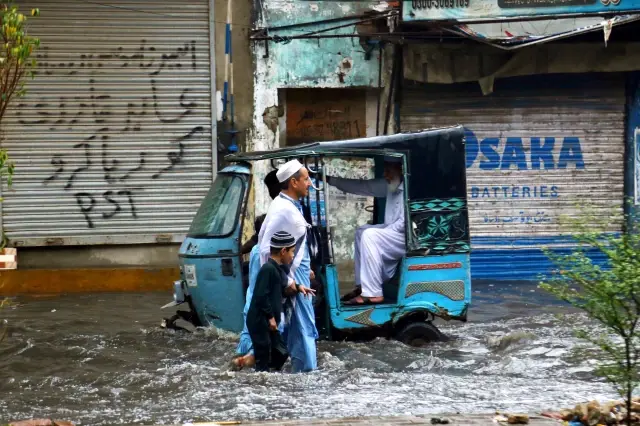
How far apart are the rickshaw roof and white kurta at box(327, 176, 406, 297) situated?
1.39ft

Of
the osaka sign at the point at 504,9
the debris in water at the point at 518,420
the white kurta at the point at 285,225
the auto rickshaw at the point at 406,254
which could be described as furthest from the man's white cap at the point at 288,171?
the osaka sign at the point at 504,9

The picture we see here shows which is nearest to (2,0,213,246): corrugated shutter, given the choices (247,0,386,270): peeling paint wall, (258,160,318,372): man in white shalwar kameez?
(247,0,386,270): peeling paint wall

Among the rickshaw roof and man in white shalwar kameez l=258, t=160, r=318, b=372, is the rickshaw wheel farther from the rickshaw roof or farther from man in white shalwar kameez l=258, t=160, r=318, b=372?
the rickshaw roof

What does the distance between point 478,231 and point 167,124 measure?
4870mm

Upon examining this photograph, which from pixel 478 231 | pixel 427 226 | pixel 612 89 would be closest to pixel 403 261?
pixel 427 226

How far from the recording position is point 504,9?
46.8 ft

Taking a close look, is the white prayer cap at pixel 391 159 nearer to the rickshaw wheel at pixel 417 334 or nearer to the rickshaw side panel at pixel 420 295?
the rickshaw side panel at pixel 420 295

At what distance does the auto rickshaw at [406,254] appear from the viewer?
9.43 m

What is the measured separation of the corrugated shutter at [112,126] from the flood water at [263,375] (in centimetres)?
301

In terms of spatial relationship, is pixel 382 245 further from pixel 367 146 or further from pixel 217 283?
pixel 217 283

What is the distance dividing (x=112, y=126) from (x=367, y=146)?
253 inches

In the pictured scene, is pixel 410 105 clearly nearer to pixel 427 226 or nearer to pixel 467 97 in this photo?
pixel 467 97

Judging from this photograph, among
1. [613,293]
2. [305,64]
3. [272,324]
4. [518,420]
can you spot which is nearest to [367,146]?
[272,324]

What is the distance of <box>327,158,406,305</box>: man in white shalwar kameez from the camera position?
9727mm
